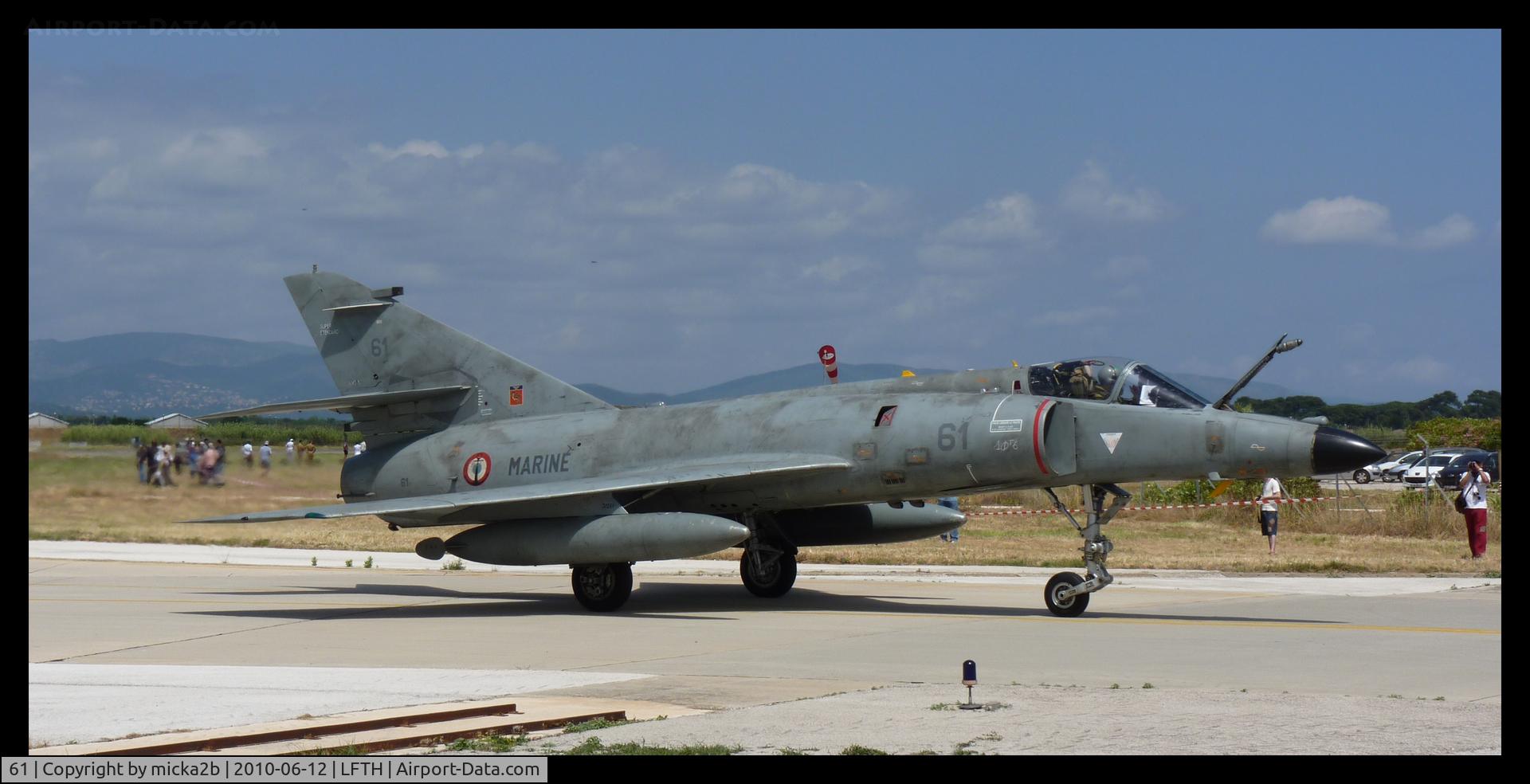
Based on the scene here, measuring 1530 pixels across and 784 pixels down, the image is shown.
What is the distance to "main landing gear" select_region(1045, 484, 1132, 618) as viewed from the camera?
608 inches

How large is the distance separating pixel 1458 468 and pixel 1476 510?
110 feet

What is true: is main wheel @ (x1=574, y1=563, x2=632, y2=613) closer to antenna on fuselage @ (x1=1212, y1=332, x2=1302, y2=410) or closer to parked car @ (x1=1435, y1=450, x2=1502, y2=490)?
antenna on fuselage @ (x1=1212, y1=332, x2=1302, y2=410)

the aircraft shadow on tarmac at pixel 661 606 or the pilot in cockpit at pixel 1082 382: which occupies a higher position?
the pilot in cockpit at pixel 1082 382

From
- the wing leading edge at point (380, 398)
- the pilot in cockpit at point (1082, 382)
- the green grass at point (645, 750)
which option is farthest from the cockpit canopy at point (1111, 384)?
the green grass at point (645, 750)

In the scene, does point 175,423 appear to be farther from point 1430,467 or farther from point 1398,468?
point 1398,468

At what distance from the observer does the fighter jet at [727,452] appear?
1529 centimetres

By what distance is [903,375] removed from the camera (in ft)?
57.0

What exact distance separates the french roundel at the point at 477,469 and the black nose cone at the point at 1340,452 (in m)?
9.72

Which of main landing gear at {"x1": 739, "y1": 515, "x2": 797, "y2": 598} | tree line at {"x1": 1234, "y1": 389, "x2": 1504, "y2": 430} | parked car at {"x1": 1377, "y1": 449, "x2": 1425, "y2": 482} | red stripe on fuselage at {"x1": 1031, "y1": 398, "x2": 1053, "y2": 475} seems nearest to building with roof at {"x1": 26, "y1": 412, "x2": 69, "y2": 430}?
main landing gear at {"x1": 739, "y1": 515, "x2": 797, "y2": 598}

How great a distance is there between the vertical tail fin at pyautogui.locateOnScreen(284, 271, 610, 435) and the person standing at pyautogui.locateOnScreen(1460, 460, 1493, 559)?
1398 centimetres

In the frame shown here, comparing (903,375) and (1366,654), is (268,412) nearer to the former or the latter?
(903,375)

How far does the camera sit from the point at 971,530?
32062 mm

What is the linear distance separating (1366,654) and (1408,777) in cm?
609

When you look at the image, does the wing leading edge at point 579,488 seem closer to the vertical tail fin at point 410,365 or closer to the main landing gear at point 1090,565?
the vertical tail fin at point 410,365
